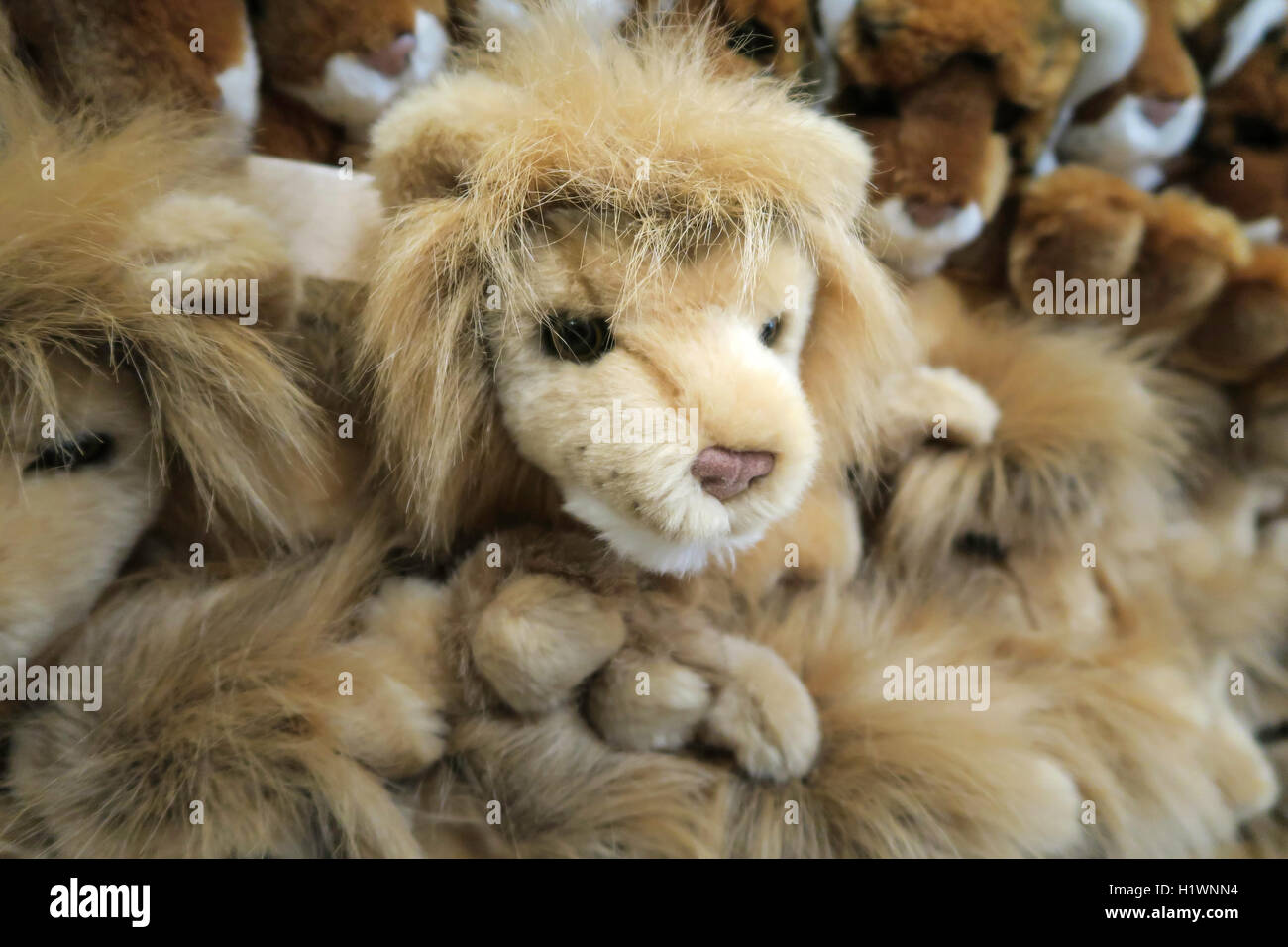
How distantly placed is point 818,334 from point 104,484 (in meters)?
0.44

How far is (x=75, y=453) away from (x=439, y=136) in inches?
11.0

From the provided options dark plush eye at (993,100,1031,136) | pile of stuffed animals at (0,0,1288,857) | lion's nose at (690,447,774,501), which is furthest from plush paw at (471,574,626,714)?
dark plush eye at (993,100,1031,136)

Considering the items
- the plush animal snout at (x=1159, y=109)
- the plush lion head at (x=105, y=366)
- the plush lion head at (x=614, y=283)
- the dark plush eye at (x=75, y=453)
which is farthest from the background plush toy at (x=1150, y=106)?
the dark plush eye at (x=75, y=453)

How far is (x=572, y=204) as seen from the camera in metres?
0.46

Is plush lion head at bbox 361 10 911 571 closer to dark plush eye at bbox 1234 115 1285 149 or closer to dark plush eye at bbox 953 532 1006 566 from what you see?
dark plush eye at bbox 953 532 1006 566

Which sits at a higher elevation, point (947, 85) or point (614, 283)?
point (947, 85)

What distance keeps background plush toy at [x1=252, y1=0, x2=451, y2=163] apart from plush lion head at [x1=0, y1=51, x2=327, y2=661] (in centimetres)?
8

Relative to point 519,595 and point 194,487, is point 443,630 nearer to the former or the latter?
point 519,595

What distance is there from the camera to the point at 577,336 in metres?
0.45

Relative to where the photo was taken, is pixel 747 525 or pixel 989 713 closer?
pixel 747 525

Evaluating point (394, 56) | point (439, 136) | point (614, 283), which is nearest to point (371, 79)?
point (394, 56)

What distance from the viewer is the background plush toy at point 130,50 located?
1.62ft

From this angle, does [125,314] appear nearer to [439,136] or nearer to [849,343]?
[439,136]
